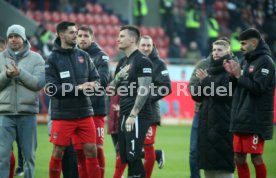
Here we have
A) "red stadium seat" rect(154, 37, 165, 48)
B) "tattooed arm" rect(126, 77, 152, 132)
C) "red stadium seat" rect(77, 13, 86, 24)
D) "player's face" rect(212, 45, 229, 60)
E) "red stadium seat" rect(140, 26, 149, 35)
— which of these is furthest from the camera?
"red stadium seat" rect(154, 37, 165, 48)

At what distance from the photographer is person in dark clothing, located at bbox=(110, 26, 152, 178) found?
10.7m

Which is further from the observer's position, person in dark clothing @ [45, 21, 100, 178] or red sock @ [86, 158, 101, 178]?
red sock @ [86, 158, 101, 178]

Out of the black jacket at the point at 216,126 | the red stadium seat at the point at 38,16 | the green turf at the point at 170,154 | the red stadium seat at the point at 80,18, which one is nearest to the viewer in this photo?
the black jacket at the point at 216,126

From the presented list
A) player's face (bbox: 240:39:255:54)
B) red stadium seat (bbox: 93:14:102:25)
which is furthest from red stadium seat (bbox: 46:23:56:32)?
player's face (bbox: 240:39:255:54)

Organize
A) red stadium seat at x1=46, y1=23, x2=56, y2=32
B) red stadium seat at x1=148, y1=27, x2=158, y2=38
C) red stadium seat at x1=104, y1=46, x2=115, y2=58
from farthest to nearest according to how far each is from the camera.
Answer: red stadium seat at x1=148, y1=27, x2=158, y2=38, red stadium seat at x1=104, y1=46, x2=115, y2=58, red stadium seat at x1=46, y1=23, x2=56, y2=32

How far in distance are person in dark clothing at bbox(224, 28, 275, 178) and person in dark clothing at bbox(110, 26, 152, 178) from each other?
4.03 ft

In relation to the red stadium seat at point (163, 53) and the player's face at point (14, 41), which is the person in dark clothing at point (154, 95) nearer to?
the player's face at point (14, 41)

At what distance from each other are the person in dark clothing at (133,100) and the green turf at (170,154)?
289cm

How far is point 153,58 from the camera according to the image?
12820 millimetres

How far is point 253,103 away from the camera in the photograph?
10969mm

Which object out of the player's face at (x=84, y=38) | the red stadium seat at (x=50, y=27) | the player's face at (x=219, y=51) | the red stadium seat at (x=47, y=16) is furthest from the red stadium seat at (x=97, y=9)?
the player's face at (x=219, y=51)

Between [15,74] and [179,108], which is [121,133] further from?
[179,108]

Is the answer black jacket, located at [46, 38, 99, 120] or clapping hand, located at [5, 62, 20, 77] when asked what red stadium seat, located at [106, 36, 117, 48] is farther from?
clapping hand, located at [5, 62, 20, 77]

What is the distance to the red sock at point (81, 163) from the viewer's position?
37.3 ft
